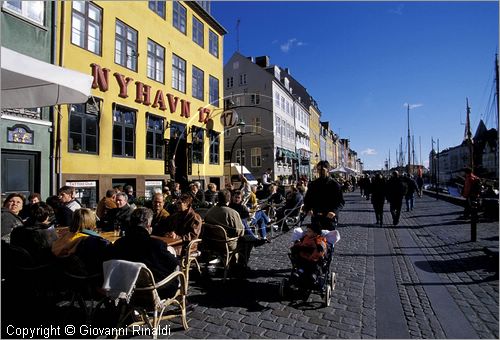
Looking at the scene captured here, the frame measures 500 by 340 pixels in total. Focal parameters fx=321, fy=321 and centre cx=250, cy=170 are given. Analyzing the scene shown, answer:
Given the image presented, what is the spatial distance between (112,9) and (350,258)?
12.9m

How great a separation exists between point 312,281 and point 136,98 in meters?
12.3

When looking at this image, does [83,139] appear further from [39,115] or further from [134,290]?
[134,290]

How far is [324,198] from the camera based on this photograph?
547 centimetres

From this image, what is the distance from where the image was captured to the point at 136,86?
14.2 metres

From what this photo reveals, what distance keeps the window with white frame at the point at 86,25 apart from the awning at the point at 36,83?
7.54 meters

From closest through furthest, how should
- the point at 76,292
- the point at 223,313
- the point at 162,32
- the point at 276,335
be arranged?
the point at 276,335 < the point at 76,292 < the point at 223,313 < the point at 162,32

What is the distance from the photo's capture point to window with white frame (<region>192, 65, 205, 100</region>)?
62.7 feet

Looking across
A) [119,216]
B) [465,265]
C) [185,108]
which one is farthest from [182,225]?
[185,108]

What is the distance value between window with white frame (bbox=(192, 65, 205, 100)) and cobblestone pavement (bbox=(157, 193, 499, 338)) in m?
14.0

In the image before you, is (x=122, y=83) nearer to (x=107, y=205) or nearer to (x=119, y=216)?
(x=107, y=205)

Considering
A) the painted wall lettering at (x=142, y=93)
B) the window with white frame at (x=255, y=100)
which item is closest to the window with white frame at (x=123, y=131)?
the painted wall lettering at (x=142, y=93)

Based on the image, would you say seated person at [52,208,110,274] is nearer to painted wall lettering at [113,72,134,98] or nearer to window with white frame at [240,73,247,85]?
painted wall lettering at [113,72,134,98]

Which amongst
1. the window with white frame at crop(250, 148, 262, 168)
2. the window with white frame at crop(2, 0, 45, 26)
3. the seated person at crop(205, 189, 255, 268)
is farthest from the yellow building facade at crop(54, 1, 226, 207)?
the window with white frame at crop(250, 148, 262, 168)

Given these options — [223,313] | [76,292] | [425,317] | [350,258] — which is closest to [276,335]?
[223,313]
